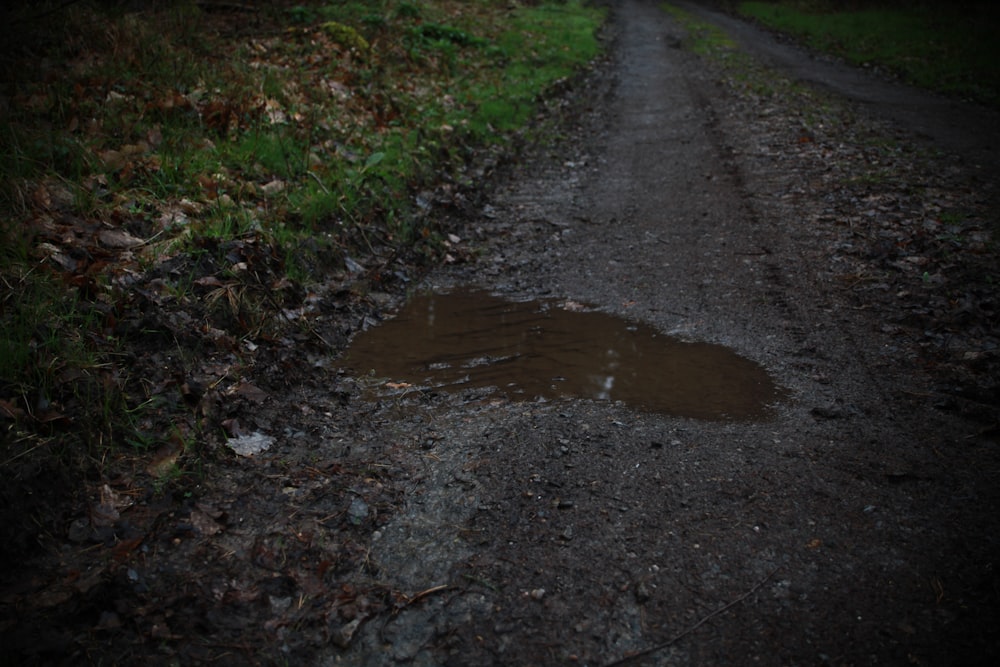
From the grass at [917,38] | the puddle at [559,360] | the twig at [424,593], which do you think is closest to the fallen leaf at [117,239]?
the puddle at [559,360]

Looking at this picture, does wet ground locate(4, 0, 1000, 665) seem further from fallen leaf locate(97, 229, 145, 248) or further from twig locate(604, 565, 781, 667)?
fallen leaf locate(97, 229, 145, 248)

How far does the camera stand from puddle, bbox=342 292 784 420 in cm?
353

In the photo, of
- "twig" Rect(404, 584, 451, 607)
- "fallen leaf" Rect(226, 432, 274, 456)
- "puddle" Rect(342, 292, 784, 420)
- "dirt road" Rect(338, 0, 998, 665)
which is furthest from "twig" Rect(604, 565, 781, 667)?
"fallen leaf" Rect(226, 432, 274, 456)

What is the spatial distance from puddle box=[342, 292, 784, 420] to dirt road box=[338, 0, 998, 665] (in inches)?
6.5

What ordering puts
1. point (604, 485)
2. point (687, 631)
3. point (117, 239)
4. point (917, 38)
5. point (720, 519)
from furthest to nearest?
point (917, 38), point (117, 239), point (604, 485), point (720, 519), point (687, 631)

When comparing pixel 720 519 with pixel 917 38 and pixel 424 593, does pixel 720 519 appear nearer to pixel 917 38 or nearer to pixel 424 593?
pixel 424 593

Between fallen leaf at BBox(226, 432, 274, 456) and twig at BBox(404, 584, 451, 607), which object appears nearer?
twig at BBox(404, 584, 451, 607)

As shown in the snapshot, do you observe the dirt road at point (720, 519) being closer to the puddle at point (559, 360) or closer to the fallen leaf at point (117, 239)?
the puddle at point (559, 360)

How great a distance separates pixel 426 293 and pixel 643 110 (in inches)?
279

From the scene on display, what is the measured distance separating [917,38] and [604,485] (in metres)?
17.2

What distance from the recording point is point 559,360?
3930mm

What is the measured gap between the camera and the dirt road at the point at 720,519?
2.15 metres

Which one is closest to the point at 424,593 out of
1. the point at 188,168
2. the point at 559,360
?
the point at 559,360

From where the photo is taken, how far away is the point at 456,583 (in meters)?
2.40
